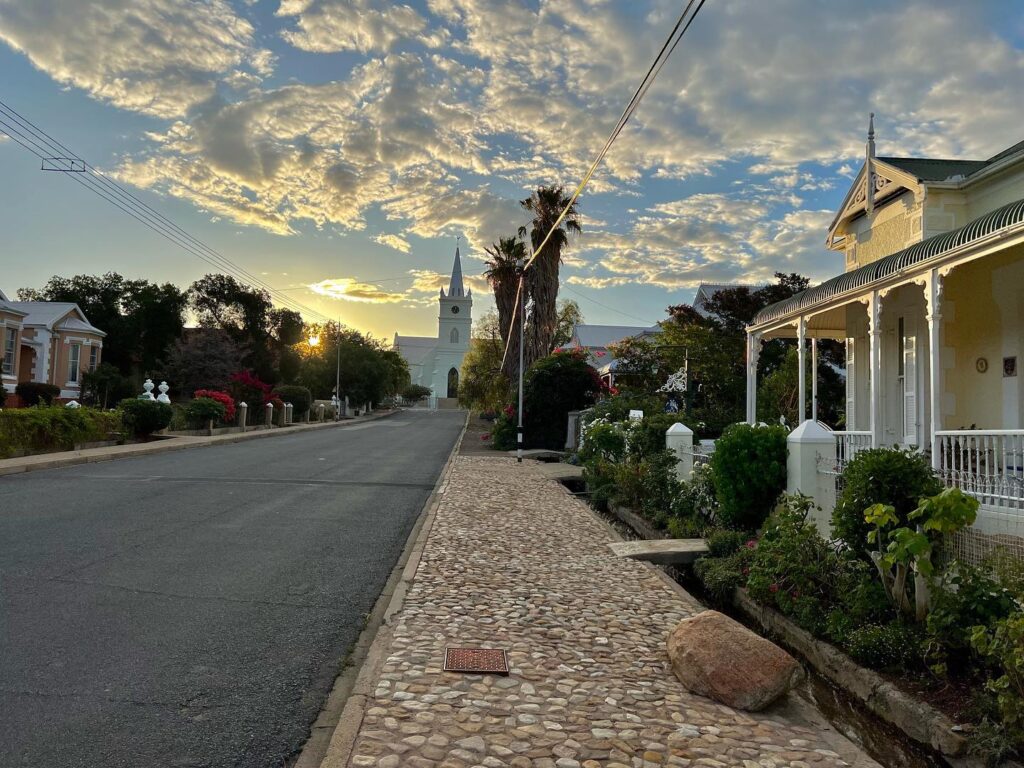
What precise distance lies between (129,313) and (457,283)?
68128mm

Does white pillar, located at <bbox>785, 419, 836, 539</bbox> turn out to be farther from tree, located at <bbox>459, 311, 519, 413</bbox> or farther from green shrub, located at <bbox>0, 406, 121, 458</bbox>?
tree, located at <bbox>459, 311, 519, 413</bbox>

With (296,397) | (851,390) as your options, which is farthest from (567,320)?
(851,390)

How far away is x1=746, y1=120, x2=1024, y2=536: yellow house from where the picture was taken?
7539 millimetres

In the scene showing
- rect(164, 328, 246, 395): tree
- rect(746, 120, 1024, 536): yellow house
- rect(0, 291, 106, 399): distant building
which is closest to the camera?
rect(746, 120, 1024, 536): yellow house

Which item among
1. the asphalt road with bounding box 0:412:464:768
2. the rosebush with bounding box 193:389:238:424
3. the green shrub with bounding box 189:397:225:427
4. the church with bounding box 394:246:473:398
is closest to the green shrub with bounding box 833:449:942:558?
the asphalt road with bounding box 0:412:464:768

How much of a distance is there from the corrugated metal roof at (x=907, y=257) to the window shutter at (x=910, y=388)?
5.19ft

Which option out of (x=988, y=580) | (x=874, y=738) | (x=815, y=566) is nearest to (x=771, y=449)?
(x=815, y=566)

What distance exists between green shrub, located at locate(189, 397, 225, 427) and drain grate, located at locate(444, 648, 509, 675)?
96.3 feet

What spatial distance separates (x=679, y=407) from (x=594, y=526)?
12330 mm

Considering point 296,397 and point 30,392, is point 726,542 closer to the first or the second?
point 30,392

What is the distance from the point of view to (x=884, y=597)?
572 cm

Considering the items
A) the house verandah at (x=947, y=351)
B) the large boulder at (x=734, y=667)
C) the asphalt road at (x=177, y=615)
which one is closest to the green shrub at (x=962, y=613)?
the large boulder at (x=734, y=667)

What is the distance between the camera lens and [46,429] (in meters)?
20.7

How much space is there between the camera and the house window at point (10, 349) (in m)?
39.8
